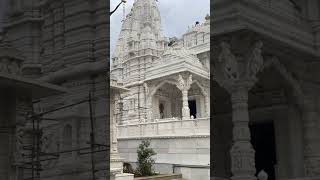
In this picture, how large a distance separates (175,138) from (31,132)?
6680mm

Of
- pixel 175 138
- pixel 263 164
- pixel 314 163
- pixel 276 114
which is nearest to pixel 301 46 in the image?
pixel 276 114

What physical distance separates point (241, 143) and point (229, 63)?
0.95m

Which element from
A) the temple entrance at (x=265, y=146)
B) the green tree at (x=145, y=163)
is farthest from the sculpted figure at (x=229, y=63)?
the temple entrance at (x=265, y=146)

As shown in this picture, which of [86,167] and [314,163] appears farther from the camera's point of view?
[314,163]

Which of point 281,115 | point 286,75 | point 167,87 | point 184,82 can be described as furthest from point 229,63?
point 167,87

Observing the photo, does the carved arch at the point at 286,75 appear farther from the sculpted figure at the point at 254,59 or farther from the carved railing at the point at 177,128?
the carved railing at the point at 177,128

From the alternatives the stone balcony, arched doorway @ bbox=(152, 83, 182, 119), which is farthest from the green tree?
arched doorway @ bbox=(152, 83, 182, 119)

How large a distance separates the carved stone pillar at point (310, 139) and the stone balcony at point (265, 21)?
84 centimetres

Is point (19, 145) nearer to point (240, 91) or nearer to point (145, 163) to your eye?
point (145, 163)

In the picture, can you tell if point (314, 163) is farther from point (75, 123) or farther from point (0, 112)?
point (0, 112)

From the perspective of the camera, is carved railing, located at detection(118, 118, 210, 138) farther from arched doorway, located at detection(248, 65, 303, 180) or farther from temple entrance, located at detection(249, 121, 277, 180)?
arched doorway, located at detection(248, 65, 303, 180)

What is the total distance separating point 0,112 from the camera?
3680mm

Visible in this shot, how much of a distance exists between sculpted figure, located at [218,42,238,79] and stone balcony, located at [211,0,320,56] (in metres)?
→ 0.18

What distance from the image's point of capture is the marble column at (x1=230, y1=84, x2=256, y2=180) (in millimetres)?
4652
